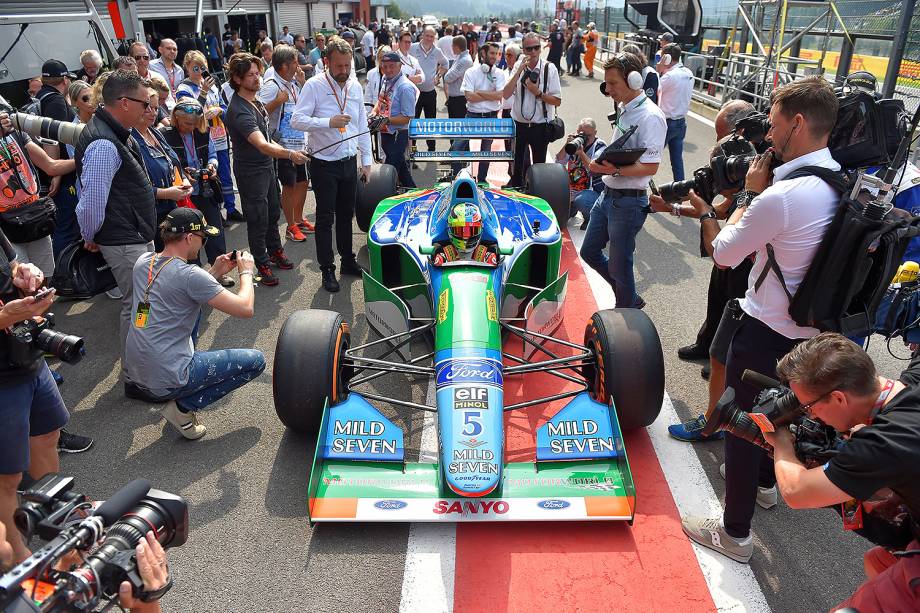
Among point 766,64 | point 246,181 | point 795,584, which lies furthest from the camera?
point 766,64

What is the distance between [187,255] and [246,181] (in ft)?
7.27

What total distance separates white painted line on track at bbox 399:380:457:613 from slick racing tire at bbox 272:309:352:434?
3.01ft

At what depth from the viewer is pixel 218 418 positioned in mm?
4301

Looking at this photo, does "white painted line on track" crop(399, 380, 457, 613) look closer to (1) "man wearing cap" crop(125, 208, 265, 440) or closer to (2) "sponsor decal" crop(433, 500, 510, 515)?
(2) "sponsor decal" crop(433, 500, 510, 515)

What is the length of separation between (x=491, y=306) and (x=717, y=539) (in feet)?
5.73

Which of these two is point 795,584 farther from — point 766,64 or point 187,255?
point 766,64

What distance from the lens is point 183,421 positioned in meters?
4.02

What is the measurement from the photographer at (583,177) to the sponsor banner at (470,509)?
4.45m

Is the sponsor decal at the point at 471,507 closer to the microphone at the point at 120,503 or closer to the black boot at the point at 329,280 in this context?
the microphone at the point at 120,503

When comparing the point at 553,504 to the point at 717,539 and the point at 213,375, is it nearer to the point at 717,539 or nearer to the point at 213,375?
the point at 717,539

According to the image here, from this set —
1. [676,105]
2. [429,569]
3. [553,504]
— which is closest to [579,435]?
[553,504]

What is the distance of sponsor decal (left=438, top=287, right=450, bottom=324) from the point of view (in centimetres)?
389

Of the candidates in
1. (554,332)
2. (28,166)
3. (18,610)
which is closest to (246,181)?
(28,166)

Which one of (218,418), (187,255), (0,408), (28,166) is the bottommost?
(218,418)
